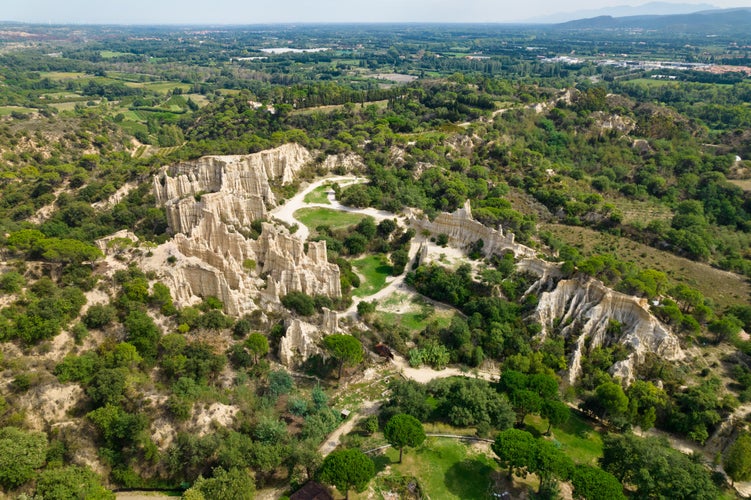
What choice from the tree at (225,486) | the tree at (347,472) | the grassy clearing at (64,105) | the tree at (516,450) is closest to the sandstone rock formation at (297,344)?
the tree at (225,486)

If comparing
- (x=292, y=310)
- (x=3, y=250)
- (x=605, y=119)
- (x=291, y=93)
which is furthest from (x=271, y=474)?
(x=605, y=119)

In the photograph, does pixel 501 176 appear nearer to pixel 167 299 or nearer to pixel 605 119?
pixel 605 119

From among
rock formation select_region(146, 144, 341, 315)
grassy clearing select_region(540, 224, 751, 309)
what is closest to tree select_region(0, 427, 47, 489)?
rock formation select_region(146, 144, 341, 315)

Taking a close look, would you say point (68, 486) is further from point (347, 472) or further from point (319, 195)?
point (319, 195)

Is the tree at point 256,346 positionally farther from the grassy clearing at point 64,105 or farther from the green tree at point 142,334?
the grassy clearing at point 64,105

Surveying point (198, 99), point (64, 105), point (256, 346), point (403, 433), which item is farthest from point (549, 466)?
point (198, 99)

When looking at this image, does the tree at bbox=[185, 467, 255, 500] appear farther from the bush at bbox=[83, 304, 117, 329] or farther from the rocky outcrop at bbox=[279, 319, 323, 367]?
the bush at bbox=[83, 304, 117, 329]

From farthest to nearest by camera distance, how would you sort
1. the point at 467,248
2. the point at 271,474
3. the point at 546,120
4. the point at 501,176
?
the point at 546,120 → the point at 501,176 → the point at 467,248 → the point at 271,474

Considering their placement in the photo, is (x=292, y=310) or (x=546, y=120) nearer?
(x=292, y=310)
